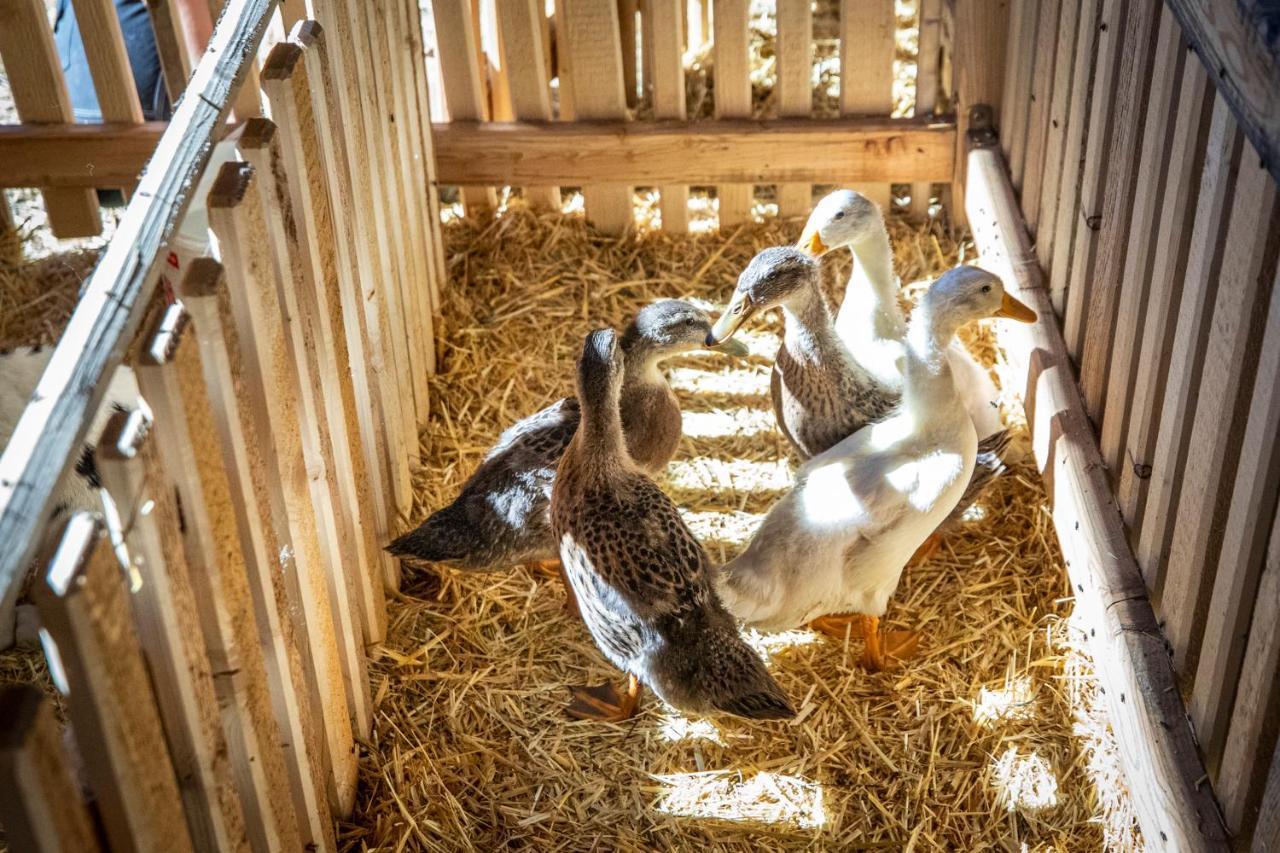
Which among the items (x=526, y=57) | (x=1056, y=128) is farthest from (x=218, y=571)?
(x=526, y=57)

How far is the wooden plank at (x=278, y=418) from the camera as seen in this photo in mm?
2369

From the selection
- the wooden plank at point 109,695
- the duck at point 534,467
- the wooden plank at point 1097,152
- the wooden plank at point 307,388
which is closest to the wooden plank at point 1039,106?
the wooden plank at point 1097,152

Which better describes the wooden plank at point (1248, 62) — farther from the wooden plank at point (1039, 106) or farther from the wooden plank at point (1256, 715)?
the wooden plank at point (1039, 106)

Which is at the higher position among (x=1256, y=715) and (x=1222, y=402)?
(x=1222, y=402)

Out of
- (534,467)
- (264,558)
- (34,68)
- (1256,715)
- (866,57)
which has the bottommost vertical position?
(534,467)

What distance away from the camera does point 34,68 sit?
4727 mm

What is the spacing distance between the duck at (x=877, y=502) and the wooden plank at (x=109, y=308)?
168 cm

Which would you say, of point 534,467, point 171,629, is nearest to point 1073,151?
point 534,467

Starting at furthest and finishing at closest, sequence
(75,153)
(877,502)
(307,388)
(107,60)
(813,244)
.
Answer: (75,153), (107,60), (813,244), (877,502), (307,388)

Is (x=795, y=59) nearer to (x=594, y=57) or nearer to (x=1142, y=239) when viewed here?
(x=594, y=57)

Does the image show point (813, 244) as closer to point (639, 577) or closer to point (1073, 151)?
point (1073, 151)

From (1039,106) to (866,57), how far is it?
862mm

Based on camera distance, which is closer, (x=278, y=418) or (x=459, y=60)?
(x=278, y=418)

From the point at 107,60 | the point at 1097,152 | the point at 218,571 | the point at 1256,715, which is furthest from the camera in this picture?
the point at 107,60
